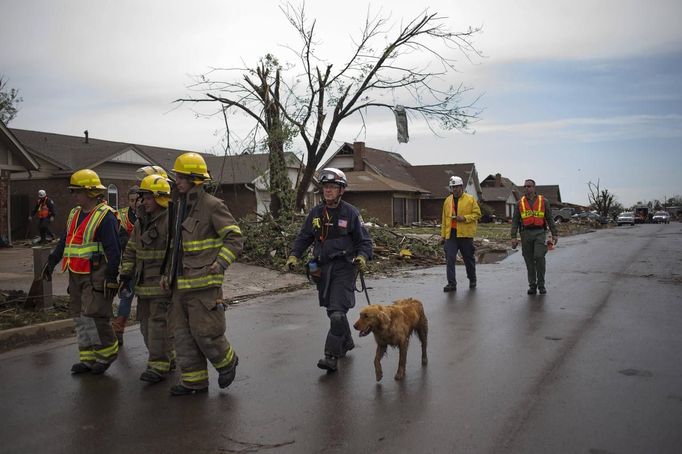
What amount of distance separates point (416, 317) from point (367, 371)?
2.29 feet

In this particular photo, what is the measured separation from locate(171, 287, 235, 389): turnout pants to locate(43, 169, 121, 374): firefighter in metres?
0.96

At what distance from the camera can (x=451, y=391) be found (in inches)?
212

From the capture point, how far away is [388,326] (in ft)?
18.4

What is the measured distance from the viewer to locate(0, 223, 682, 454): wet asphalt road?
430cm

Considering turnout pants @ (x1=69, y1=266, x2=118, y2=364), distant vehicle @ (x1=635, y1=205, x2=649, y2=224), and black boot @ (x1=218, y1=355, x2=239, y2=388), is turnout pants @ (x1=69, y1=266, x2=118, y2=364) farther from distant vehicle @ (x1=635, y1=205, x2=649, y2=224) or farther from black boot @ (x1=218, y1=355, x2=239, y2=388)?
distant vehicle @ (x1=635, y1=205, x2=649, y2=224)

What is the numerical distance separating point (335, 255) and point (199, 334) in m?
1.53

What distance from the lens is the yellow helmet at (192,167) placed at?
18.2 ft

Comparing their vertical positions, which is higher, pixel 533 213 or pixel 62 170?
pixel 62 170

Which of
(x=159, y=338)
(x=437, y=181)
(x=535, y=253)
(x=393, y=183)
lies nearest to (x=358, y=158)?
(x=393, y=183)

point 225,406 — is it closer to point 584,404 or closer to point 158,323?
point 158,323

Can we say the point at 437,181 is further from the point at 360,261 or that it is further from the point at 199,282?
the point at 199,282

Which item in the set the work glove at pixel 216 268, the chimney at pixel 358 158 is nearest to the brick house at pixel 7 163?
the work glove at pixel 216 268

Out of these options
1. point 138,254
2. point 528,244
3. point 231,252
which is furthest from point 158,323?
point 528,244

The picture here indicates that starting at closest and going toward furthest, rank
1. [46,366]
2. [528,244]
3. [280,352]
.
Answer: [46,366], [280,352], [528,244]
